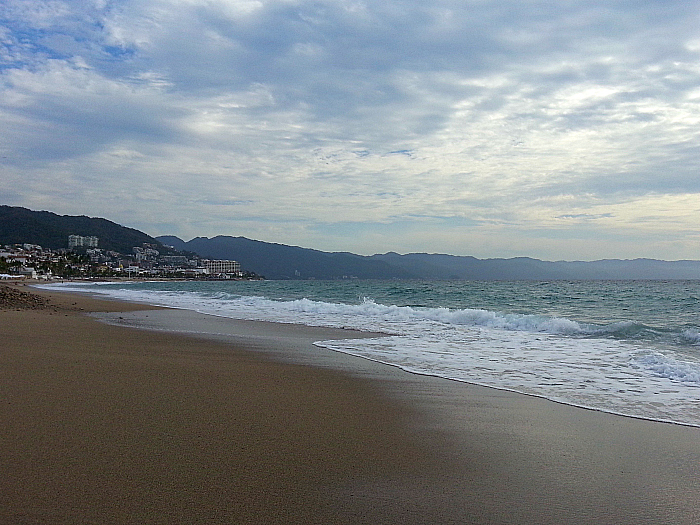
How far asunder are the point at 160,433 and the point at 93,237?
6717 inches

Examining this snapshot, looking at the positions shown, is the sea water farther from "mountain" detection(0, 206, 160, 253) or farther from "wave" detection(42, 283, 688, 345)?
"mountain" detection(0, 206, 160, 253)

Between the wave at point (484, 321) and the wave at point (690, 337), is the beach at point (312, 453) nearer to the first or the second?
the wave at point (690, 337)

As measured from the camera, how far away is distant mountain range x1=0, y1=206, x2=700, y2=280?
139750mm

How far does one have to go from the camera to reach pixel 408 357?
28.0ft

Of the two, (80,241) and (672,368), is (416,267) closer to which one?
(80,241)

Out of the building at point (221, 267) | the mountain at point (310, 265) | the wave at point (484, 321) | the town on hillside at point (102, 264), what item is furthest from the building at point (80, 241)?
the wave at point (484, 321)

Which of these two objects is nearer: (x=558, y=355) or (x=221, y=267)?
(x=558, y=355)

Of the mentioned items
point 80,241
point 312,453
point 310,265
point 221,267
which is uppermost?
point 80,241

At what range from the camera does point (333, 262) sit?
165125 mm

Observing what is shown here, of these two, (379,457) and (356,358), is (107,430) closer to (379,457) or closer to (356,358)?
(379,457)

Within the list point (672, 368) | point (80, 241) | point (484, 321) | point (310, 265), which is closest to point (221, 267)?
point (310, 265)

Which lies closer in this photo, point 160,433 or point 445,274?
point 160,433

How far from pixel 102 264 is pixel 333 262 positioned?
6598cm

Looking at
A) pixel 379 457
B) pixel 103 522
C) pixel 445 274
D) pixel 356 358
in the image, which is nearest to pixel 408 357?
pixel 356 358
